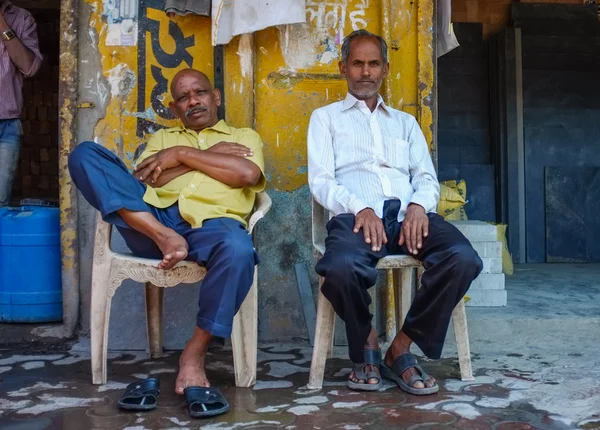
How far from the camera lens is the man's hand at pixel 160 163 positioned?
3125 millimetres

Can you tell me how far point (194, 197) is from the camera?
3113 mm

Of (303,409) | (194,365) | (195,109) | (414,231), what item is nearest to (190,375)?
(194,365)

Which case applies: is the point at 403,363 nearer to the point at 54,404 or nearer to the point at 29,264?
the point at 54,404

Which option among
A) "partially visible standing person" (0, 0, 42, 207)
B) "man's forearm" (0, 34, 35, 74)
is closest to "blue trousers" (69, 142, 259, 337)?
"partially visible standing person" (0, 0, 42, 207)

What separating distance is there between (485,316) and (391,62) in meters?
1.47

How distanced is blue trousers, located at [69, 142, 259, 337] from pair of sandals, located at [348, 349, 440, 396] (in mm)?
589

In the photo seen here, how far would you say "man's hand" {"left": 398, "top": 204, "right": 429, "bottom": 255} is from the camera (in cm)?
295

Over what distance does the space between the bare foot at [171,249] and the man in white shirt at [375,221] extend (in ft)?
1.84

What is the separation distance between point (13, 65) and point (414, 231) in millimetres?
2697

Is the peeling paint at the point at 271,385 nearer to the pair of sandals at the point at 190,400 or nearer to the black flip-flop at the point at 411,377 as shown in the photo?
the pair of sandals at the point at 190,400

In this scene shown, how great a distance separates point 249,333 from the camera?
2982mm

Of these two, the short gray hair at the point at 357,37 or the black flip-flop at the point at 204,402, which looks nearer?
the black flip-flop at the point at 204,402

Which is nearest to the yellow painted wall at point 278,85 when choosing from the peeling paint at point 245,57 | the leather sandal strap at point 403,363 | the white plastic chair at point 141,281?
the peeling paint at point 245,57

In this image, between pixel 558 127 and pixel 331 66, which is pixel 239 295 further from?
pixel 558 127
